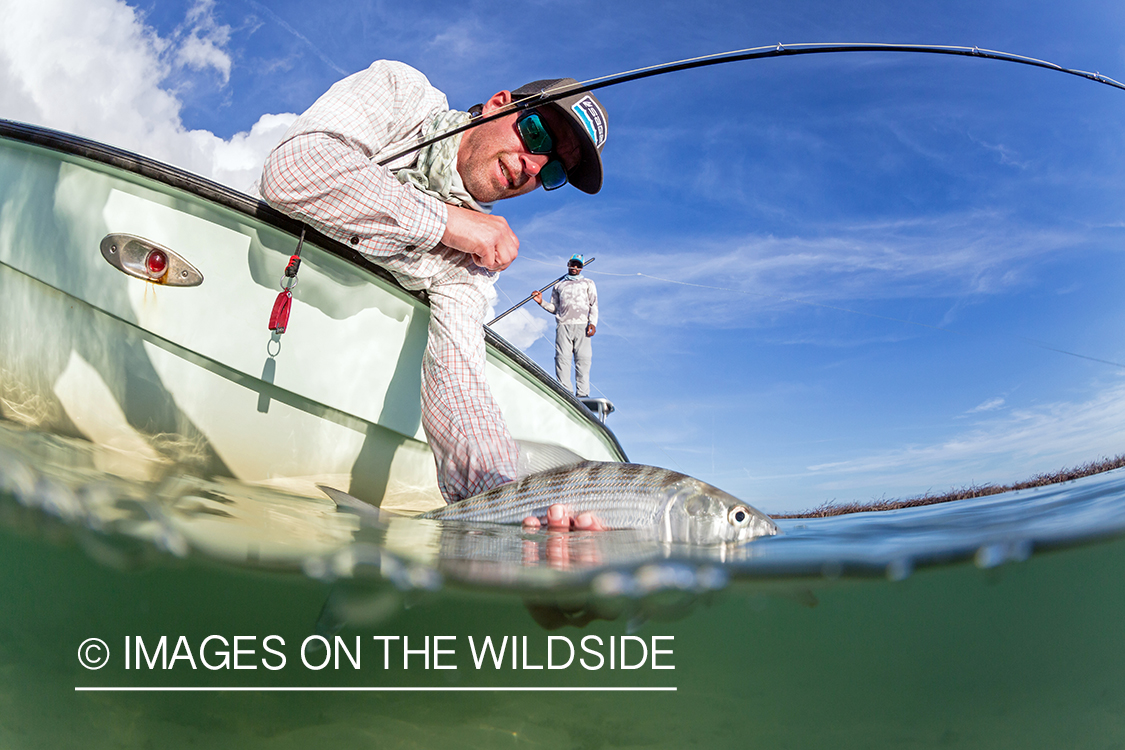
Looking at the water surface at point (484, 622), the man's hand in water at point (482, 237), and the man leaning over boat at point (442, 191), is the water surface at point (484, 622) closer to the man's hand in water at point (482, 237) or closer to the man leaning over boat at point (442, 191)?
the man leaning over boat at point (442, 191)

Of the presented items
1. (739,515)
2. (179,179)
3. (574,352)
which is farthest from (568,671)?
(574,352)

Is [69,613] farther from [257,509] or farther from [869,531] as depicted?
[869,531]

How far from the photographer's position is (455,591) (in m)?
1.85

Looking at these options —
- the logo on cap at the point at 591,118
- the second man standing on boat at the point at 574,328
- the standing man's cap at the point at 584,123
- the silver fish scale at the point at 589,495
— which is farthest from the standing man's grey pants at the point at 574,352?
the silver fish scale at the point at 589,495

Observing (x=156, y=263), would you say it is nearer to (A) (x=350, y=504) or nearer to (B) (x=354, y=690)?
(A) (x=350, y=504)

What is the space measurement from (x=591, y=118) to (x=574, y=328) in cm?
511

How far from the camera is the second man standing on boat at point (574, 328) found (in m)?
7.32

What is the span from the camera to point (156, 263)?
2.04 metres

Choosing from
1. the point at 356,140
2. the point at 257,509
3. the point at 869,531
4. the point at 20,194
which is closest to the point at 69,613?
the point at 257,509

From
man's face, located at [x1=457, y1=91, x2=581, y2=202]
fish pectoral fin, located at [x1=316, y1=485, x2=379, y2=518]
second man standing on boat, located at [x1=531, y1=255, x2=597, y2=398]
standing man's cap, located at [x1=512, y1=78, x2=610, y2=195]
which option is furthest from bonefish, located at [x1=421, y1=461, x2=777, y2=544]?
second man standing on boat, located at [x1=531, y1=255, x2=597, y2=398]

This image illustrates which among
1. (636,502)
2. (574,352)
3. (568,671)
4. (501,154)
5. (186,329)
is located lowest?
(568,671)

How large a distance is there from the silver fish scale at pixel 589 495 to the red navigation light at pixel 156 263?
1.42m

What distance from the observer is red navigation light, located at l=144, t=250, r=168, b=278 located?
2.04 metres

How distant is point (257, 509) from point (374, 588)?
47 cm
